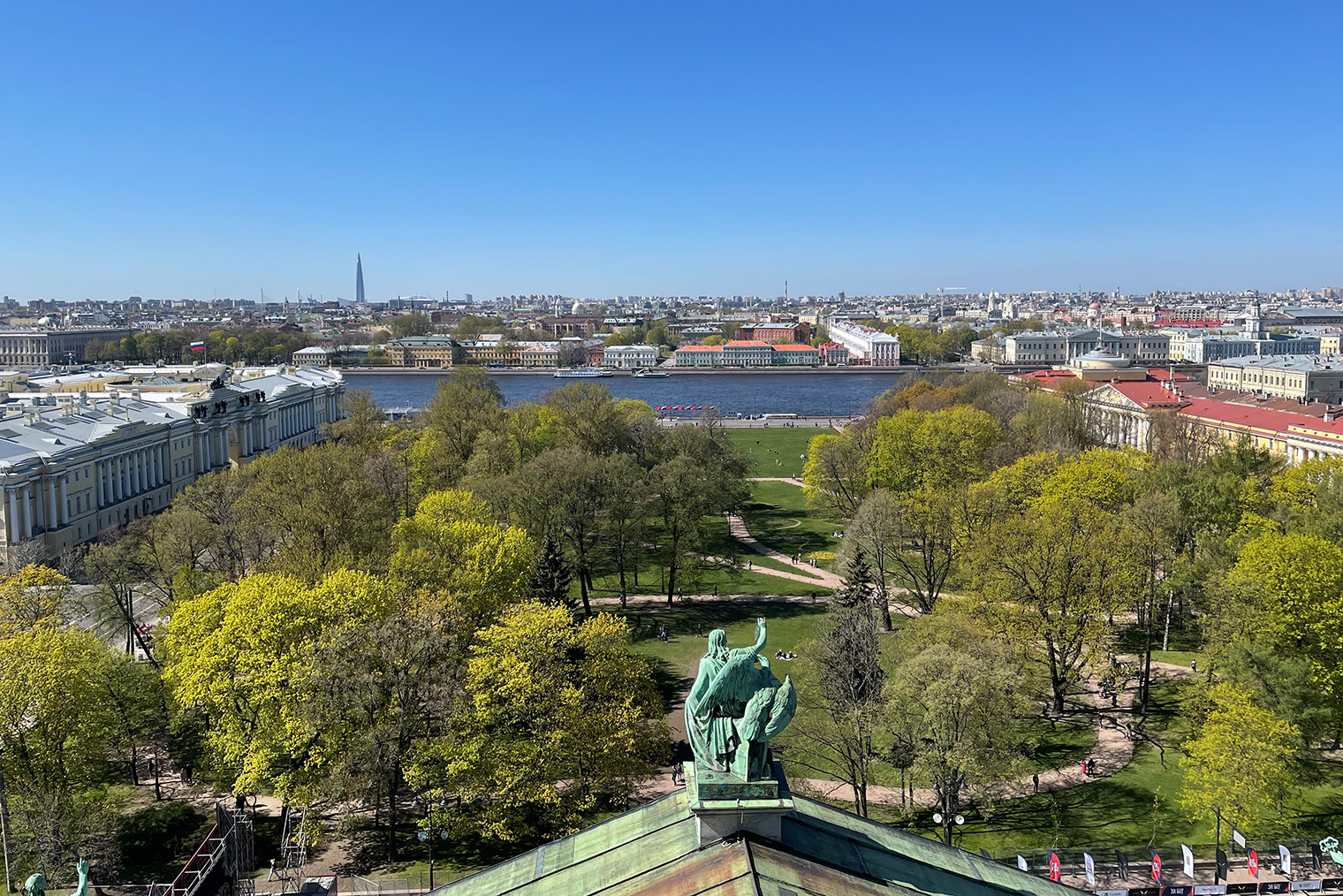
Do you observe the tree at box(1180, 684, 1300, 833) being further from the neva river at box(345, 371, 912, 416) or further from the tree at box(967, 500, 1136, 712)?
the neva river at box(345, 371, 912, 416)

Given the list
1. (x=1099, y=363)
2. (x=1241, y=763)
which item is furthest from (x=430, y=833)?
(x=1099, y=363)

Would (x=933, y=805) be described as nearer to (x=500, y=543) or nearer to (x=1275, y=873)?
(x=1275, y=873)

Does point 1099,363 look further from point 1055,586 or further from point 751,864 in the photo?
point 751,864

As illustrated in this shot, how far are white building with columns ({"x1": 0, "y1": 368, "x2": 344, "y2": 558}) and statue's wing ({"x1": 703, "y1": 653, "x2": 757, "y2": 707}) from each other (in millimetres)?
42385

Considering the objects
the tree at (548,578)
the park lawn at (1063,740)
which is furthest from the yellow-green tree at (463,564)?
the park lawn at (1063,740)

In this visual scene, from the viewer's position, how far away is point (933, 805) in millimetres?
26234

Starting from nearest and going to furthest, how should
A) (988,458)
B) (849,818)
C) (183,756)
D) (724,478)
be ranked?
(849,818) < (183,756) < (724,478) < (988,458)

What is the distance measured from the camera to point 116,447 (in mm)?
60531

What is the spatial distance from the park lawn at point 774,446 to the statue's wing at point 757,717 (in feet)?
206

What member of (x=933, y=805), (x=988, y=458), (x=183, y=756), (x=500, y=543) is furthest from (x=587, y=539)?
(x=988, y=458)

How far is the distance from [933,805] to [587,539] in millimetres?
22224

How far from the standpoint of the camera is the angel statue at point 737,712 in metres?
9.16

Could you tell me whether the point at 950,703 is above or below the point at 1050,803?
above

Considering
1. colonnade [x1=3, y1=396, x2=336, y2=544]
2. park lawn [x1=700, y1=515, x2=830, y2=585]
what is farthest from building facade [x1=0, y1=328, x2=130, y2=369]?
park lawn [x1=700, y1=515, x2=830, y2=585]
